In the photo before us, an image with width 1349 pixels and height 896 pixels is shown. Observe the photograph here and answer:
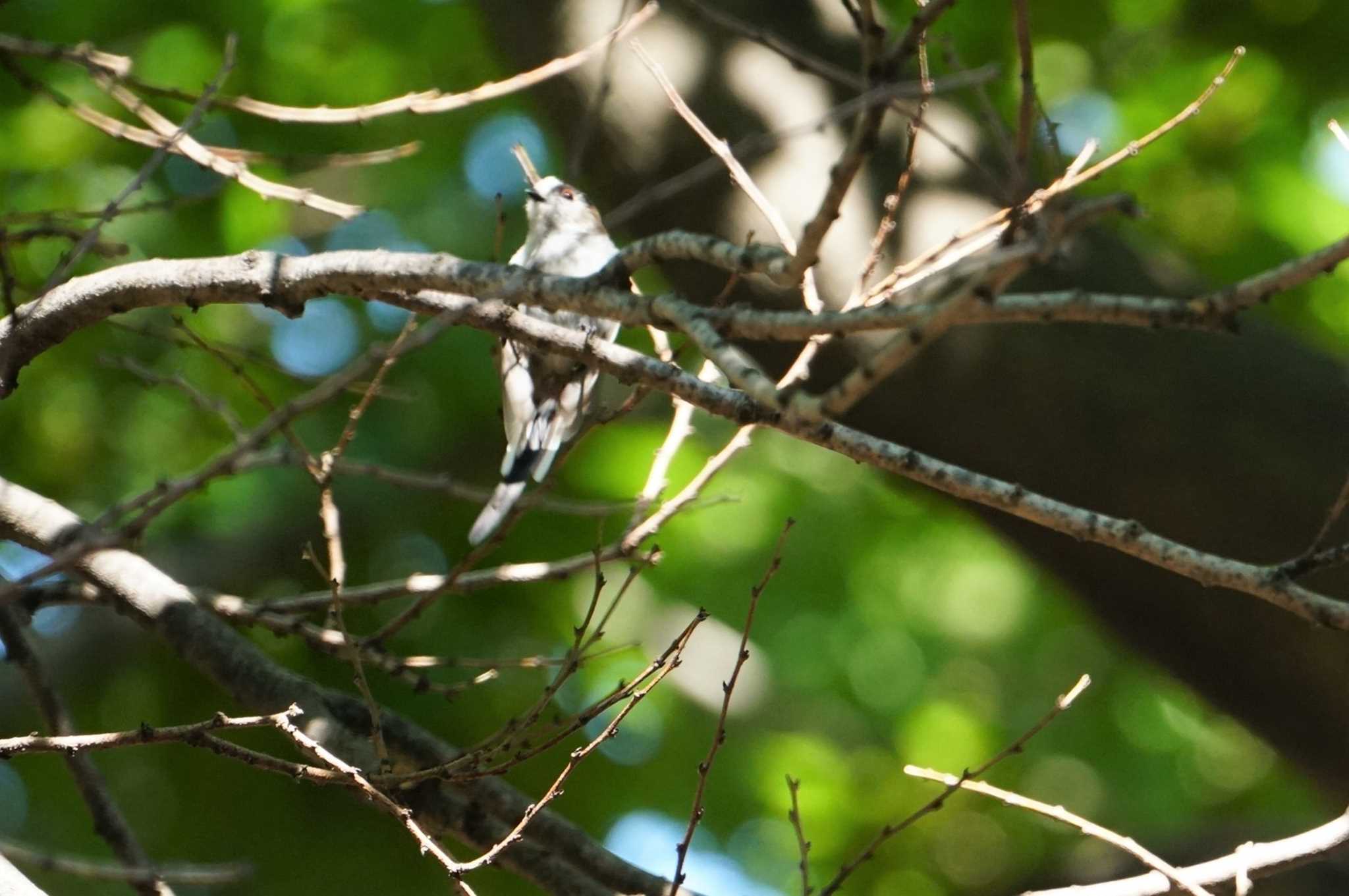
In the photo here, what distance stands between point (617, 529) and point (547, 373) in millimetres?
1728

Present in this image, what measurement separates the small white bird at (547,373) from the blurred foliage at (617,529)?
33 cm

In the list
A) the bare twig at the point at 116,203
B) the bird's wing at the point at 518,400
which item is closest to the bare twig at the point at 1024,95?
the bare twig at the point at 116,203

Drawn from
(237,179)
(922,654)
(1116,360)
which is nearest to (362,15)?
(237,179)

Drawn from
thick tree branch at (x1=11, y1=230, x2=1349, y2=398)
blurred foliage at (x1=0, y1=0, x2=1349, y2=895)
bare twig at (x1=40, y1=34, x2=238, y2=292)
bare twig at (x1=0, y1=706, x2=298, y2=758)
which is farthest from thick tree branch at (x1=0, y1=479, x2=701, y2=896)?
blurred foliage at (x1=0, y1=0, x2=1349, y2=895)

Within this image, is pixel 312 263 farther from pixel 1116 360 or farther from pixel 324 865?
pixel 324 865

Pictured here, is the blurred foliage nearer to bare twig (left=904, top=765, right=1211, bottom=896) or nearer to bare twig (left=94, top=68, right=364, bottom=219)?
bare twig (left=94, top=68, right=364, bottom=219)

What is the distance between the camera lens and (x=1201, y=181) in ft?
17.1

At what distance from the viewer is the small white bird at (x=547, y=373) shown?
383 cm

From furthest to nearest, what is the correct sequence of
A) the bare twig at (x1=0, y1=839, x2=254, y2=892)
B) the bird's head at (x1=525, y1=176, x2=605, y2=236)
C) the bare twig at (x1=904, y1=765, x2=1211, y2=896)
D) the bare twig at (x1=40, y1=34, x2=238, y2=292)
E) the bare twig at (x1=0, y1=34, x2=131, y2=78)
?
the bird's head at (x1=525, y1=176, x2=605, y2=236) → the bare twig at (x1=0, y1=34, x2=131, y2=78) → the bare twig at (x1=0, y1=839, x2=254, y2=892) → the bare twig at (x1=40, y1=34, x2=238, y2=292) → the bare twig at (x1=904, y1=765, x2=1211, y2=896)

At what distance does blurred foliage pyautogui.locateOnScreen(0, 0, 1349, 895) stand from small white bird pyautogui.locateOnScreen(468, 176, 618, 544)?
13.0 inches

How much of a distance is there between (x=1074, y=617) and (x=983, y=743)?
0.95 m

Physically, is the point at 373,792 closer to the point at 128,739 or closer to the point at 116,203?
the point at 128,739

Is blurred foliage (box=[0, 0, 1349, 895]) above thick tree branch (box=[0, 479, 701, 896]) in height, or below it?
above

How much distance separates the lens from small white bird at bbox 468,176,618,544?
3834 millimetres
